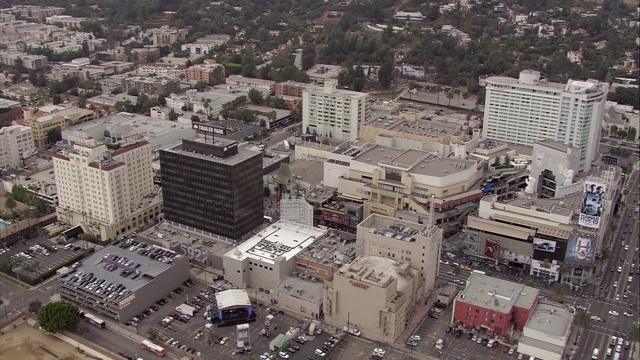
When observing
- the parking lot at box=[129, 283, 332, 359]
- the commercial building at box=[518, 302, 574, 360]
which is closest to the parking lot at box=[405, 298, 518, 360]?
the commercial building at box=[518, 302, 574, 360]

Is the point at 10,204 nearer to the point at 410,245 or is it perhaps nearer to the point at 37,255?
the point at 37,255

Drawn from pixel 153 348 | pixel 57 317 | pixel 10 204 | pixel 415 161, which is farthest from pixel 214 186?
pixel 10 204

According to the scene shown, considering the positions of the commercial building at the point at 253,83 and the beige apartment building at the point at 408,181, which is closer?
the beige apartment building at the point at 408,181

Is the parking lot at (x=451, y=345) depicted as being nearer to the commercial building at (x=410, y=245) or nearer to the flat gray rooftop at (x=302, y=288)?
the commercial building at (x=410, y=245)

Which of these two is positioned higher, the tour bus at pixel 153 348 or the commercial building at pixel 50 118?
the commercial building at pixel 50 118

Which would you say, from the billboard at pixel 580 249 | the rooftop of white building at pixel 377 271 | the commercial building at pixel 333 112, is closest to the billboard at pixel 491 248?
the billboard at pixel 580 249

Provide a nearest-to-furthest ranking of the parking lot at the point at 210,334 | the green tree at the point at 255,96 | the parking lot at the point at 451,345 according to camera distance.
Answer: the parking lot at the point at 451,345, the parking lot at the point at 210,334, the green tree at the point at 255,96
